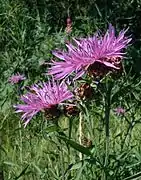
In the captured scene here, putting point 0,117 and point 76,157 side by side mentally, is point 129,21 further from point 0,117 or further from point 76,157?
point 76,157

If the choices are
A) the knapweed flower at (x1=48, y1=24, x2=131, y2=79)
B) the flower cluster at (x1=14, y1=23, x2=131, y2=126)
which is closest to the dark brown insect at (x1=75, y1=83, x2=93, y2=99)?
the flower cluster at (x1=14, y1=23, x2=131, y2=126)

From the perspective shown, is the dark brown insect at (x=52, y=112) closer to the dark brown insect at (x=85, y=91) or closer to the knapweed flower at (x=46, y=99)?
the knapweed flower at (x=46, y=99)

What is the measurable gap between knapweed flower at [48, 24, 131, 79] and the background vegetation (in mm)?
157

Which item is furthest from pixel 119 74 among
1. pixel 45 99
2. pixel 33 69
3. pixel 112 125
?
pixel 33 69

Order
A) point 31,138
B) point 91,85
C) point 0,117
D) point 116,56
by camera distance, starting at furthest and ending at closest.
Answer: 1. point 0,117
2. point 31,138
3. point 91,85
4. point 116,56

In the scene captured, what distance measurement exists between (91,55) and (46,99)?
345 mm

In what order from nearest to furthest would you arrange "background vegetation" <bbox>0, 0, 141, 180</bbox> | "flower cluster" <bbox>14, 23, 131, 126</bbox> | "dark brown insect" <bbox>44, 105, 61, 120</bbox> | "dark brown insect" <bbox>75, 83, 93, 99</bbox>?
"flower cluster" <bbox>14, 23, 131, 126</bbox>, "dark brown insect" <bbox>75, 83, 93, 99</bbox>, "dark brown insect" <bbox>44, 105, 61, 120</bbox>, "background vegetation" <bbox>0, 0, 141, 180</bbox>

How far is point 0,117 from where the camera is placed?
16.7 ft

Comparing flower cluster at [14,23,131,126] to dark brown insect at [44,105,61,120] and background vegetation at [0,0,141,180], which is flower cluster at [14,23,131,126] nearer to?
dark brown insect at [44,105,61,120]

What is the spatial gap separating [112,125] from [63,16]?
11.7 ft

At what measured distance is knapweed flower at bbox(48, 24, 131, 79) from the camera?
1.83 meters

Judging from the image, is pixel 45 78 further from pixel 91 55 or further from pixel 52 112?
pixel 91 55

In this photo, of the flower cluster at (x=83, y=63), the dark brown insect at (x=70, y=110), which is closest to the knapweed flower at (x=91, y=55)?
the flower cluster at (x=83, y=63)

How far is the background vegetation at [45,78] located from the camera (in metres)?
2.97
